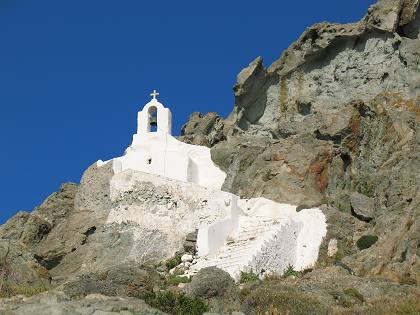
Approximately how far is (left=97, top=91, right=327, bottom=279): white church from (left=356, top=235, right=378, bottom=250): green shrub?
280cm

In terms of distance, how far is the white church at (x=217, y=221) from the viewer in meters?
38.9

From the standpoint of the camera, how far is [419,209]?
35.7 m

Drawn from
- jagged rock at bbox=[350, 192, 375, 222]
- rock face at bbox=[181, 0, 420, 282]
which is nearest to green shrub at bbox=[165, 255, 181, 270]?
rock face at bbox=[181, 0, 420, 282]

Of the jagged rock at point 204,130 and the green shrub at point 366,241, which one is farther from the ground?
the jagged rock at point 204,130

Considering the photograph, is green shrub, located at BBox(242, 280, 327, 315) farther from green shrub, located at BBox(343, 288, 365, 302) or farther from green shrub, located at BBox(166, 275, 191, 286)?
green shrub, located at BBox(166, 275, 191, 286)

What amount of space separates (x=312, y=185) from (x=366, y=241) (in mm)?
7693

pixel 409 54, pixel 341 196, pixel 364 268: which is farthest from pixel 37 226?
pixel 409 54

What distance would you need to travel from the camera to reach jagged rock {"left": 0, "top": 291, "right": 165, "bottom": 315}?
72.4ft

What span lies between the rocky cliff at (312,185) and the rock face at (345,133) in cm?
8

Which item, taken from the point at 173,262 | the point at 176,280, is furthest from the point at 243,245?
the point at 176,280

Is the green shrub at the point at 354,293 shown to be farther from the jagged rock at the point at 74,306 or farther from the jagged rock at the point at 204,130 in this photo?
the jagged rock at the point at 204,130

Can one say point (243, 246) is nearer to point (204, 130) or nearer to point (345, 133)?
point (345, 133)

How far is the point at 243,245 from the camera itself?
39812mm

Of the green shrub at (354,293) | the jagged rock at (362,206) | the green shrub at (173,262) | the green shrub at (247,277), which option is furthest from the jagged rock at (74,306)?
the jagged rock at (362,206)
